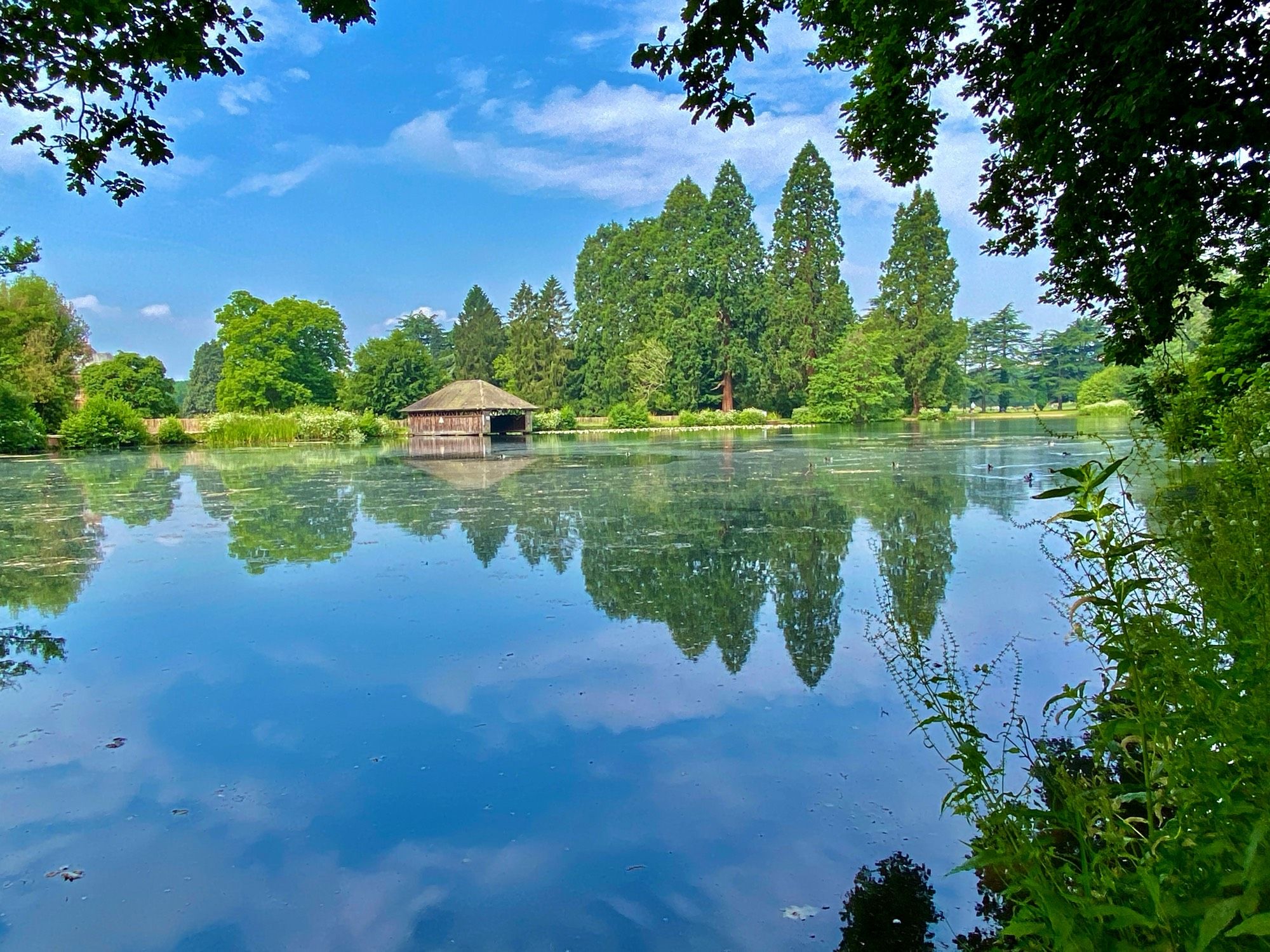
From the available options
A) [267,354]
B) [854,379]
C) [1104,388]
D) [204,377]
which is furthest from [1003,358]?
[204,377]

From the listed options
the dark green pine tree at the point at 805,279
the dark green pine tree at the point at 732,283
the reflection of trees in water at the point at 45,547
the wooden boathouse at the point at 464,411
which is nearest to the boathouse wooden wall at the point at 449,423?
the wooden boathouse at the point at 464,411

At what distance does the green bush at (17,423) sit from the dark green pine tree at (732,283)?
104ft

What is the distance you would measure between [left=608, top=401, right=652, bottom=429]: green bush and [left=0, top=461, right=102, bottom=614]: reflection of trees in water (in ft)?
99.4

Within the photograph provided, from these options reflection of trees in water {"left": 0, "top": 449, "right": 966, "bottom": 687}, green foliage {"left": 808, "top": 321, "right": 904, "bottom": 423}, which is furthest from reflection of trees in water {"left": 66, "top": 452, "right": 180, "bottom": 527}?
green foliage {"left": 808, "top": 321, "right": 904, "bottom": 423}

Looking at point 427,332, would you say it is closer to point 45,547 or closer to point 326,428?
point 326,428

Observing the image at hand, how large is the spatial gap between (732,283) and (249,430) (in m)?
27.6

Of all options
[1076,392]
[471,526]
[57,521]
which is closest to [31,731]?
[471,526]

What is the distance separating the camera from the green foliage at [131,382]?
38.9 meters

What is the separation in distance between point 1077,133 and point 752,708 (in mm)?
3577

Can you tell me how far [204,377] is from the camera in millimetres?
66562

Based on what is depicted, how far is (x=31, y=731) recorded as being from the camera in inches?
124

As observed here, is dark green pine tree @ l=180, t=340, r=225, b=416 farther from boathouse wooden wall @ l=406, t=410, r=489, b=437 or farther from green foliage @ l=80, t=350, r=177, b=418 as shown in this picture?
boathouse wooden wall @ l=406, t=410, r=489, b=437

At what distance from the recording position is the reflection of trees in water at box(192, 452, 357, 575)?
7.14 metres

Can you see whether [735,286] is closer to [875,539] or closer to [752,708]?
[875,539]
